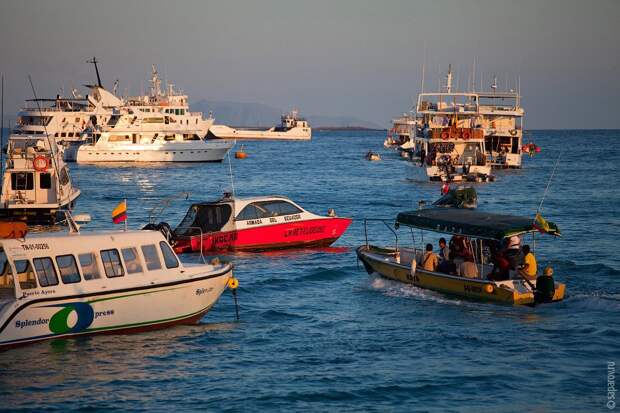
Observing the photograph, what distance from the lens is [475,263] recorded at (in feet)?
76.7

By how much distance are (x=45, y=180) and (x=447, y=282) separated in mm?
21401

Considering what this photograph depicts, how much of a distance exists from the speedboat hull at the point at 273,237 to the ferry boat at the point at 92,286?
420 inches

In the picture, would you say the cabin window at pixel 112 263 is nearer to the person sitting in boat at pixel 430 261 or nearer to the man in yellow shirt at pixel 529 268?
the person sitting in boat at pixel 430 261

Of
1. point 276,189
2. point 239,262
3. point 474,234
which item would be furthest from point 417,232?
point 276,189

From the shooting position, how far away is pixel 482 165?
223ft

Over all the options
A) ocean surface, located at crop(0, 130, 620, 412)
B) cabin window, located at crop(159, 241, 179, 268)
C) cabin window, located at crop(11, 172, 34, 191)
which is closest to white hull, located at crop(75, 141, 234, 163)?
cabin window, located at crop(11, 172, 34, 191)

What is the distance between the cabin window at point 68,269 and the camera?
1803 centimetres

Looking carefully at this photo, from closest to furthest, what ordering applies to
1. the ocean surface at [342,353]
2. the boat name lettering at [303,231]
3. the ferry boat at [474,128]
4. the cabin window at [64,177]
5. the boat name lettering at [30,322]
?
the ocean surface at [342,353], the boat name lettering at [30,322], the boat name lettering at [303,231], the cabin window at [64,177], the ferry boat at [474,128]

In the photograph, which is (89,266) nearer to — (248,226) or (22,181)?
(248,226)

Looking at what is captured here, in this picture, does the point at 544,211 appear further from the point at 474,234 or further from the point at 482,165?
the point at 474,234

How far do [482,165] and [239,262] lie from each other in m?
41.6

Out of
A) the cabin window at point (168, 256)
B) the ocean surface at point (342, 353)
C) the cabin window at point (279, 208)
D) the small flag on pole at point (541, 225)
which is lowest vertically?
the ocean surface at point (342, 353)

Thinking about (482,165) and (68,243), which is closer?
(68,243)

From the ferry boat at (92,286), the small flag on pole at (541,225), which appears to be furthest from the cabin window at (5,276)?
the small flag on pole at (541,225)
